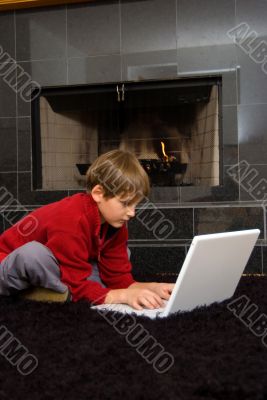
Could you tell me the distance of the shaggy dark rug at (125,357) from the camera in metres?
0.62

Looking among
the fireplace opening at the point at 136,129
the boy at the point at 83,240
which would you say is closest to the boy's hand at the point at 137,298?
the boy at the point at 83,240

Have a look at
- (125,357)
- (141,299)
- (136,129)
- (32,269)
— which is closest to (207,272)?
Answer: (141,299)

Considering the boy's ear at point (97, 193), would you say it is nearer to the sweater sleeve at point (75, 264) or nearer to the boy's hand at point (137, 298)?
the sweater sleeve at point (75, 264)

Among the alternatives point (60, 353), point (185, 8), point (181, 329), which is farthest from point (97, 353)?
point (185, 8)

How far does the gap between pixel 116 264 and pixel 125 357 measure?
0.58 metres

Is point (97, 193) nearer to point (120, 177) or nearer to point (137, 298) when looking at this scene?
point (120, 177)

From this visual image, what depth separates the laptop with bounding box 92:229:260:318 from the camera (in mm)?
879

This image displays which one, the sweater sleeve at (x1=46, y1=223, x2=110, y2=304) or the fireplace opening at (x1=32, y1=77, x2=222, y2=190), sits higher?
the fireplace opening at (x1=32, y1=77, x2=222, y2=190)

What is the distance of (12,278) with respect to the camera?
3.75 feet

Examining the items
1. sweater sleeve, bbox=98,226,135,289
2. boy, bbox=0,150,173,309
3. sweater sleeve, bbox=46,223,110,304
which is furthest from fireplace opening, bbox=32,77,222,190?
sweater sleeve, bbox=46,223,110,304

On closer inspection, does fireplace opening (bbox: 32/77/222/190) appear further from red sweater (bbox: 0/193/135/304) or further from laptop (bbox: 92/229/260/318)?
laptop (bbox: 92/229/260/318)

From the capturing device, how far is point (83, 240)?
1.11 meters

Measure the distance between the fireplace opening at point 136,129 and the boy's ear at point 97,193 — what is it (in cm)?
140

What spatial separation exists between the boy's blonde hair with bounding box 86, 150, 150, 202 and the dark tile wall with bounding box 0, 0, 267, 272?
3.79ft
